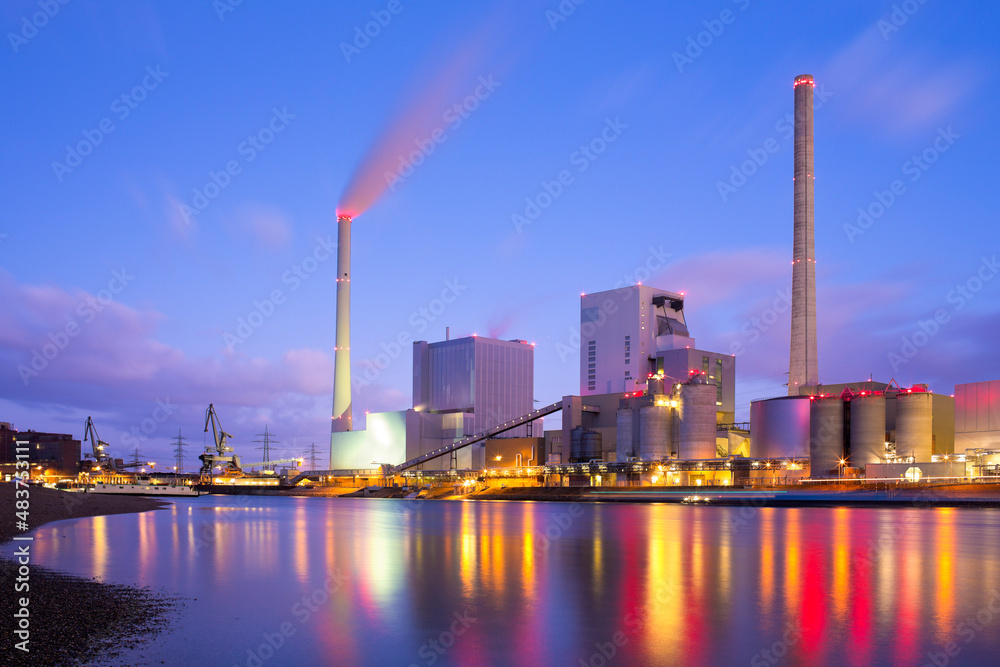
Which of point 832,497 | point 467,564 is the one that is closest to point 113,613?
point 467,564

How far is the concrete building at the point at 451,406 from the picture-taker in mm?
152375

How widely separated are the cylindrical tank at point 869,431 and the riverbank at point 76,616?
93.5m

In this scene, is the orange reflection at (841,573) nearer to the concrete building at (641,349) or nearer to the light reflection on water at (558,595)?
the light reflection on water at (558,595)

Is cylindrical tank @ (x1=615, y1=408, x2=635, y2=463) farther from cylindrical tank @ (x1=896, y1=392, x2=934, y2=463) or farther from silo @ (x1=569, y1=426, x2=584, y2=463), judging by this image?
cylindrical tank @ (x1=896, y1=392, x2=934, y2=463)

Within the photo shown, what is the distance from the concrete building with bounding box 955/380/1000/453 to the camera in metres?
97.1

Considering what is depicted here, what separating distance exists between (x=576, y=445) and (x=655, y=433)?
1709cm

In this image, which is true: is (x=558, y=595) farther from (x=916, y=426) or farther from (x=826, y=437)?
(x=826, y=437)

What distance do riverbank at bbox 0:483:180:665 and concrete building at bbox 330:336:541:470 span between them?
127639 millimetres

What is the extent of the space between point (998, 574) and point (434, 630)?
60.3 ft

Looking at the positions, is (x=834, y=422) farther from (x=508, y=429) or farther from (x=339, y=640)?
(x=339, y=640)

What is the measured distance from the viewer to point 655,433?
391 ft

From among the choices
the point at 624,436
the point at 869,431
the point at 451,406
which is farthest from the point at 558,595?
the point at 451,406

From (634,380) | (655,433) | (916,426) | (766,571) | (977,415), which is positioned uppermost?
(634,380)

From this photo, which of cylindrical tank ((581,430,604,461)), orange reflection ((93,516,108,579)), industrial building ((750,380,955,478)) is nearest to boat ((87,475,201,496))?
cylindrical tank ((581,430,604,461))
